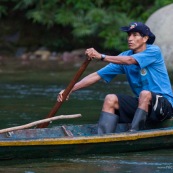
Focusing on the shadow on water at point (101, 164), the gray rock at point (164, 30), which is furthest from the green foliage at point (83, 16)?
the shadow on water at point (101, 164)

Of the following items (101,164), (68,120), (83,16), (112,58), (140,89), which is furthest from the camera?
(83,16)

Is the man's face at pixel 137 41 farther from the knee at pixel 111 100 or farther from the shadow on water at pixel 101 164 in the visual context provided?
the shadow on water at pixel 101 164

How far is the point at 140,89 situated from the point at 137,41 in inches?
19.1

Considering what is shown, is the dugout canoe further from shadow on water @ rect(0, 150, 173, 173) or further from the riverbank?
the riverbank

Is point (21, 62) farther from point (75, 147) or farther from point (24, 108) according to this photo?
point (75, 147)

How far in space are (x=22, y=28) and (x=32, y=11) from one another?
102cm

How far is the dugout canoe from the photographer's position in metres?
7.19

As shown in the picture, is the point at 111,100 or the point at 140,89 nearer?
the point at 111,100

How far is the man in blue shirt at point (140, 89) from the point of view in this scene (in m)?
7.91

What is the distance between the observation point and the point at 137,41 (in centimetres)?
809

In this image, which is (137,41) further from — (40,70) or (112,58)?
(40,70)

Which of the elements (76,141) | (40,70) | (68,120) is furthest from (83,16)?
(76,141)

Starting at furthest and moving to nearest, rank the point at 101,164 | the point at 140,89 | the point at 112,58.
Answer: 1. the point at 140,89
2. the point at 112,58
3. the point at 101,164

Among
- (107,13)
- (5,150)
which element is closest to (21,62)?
(107,13)
